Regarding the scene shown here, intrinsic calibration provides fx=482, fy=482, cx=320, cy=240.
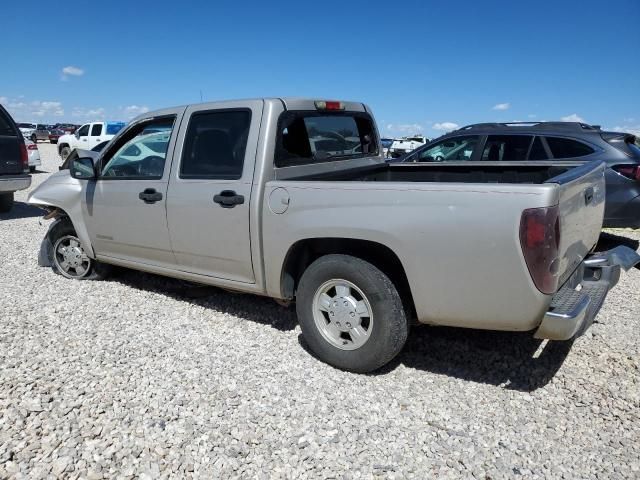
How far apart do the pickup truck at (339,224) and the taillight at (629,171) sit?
2.68 metres

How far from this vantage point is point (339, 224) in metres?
3.13

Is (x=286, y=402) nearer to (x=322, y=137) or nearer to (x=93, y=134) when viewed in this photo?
(x=322, y=137)

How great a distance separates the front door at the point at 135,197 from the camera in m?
4.20

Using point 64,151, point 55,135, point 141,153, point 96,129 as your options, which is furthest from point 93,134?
point 55,135

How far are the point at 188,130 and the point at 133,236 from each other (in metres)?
1.17

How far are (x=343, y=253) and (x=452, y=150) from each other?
4854 mm

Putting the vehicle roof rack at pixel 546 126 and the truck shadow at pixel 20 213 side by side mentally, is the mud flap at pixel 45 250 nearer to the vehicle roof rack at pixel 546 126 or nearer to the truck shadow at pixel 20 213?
the truck shadow at pixel 20 213

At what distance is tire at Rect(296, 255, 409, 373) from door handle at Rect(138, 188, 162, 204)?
1.57 meters

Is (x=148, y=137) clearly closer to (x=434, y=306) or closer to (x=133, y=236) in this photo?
(x=133, y=236)

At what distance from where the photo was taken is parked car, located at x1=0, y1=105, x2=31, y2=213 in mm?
8945

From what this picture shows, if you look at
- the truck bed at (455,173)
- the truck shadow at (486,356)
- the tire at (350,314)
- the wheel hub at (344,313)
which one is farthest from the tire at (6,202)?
the truck shadow at (486,356)

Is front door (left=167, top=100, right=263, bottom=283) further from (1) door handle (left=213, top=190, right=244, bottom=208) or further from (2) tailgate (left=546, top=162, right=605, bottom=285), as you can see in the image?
(2) tailgate (left=546, top=162, right=605, bottom=285)

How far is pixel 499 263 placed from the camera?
8.69ft

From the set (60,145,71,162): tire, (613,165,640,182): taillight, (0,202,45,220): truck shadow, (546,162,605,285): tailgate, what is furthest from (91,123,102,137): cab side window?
(546,162,605,285): tailgate
